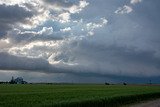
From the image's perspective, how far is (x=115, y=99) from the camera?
2158 inches

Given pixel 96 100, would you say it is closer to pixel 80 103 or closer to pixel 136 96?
pixel 80 103

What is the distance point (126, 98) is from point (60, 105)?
25.1 m

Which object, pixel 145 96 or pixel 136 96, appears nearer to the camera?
pixel 136 96

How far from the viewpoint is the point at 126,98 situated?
201 ft

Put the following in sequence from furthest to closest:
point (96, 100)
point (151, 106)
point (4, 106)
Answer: point (151, 106), point (96, 100), point (4, 106)

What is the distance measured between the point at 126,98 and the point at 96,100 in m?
14.9

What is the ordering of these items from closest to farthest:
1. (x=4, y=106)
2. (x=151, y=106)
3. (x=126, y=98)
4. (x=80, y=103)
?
(x=4, y=106) < (x=80, y=103) < (x=151, y=106) < (x=126, y=98)

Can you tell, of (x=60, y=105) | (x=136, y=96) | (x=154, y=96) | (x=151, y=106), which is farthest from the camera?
(x=154, y=96)

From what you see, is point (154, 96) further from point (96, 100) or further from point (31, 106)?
point (31, 106)

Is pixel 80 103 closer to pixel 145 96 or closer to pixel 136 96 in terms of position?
pixel 136 96

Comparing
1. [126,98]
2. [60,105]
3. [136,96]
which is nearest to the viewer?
[60,105]

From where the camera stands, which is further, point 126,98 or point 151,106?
point 126,98

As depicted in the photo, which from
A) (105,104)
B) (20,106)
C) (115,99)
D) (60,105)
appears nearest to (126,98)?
(115,99)

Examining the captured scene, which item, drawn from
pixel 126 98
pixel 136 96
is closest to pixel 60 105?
pixel 126 98
